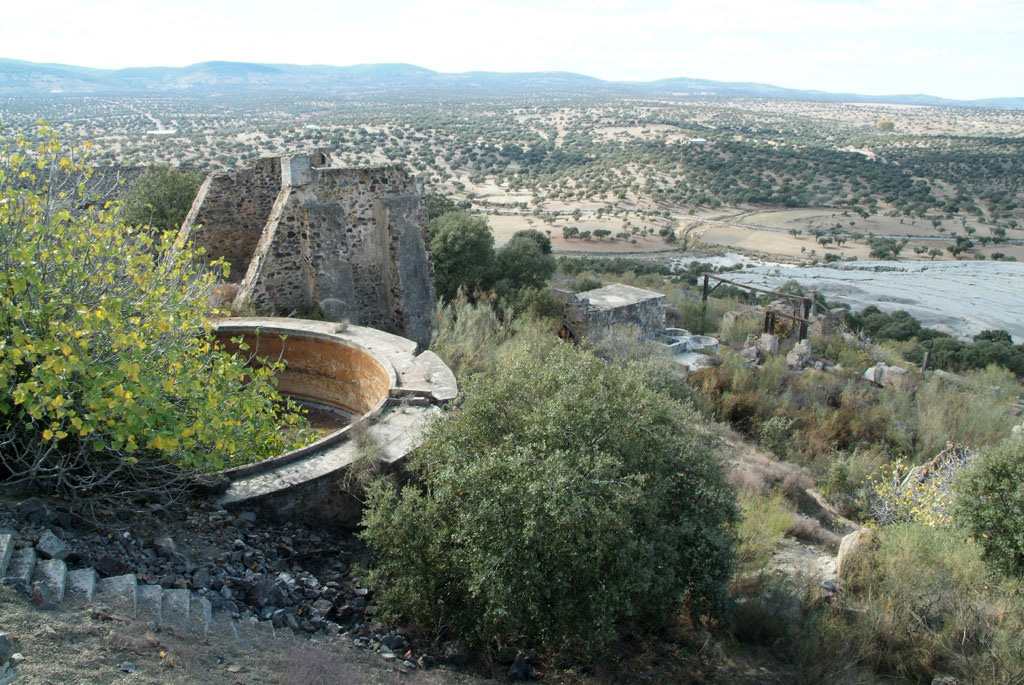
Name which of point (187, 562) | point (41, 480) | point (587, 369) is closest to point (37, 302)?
point (41, 480)

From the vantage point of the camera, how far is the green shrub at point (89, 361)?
15.4 feet

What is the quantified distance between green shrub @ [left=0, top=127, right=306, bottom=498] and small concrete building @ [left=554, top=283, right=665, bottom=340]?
9.17 metres

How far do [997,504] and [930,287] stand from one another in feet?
86.9

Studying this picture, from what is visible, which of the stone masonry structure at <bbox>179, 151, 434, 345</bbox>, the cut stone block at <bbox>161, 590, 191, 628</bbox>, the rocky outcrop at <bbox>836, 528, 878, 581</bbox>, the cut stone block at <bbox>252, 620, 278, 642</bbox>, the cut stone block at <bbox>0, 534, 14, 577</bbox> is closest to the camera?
the cut stone block at <bbox>0, 534, 14, 577</bbox>

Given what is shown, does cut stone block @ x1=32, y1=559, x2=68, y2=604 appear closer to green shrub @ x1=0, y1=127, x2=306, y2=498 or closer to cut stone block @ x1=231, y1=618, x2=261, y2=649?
green shrub @ x1=0, y1=127, x2=306, y2=498

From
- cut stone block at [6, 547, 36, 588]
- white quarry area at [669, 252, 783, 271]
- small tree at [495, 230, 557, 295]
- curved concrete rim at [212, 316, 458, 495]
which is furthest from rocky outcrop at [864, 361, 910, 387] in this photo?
white quarry area at [669, 252, 783, 271]

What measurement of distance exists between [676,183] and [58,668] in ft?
175

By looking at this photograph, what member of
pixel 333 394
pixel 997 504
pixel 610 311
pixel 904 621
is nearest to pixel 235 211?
pixel 333 394

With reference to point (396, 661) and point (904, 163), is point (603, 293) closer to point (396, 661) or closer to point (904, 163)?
point (396, 661)

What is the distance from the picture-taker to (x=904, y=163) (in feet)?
196

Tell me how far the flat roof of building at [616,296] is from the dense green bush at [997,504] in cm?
885

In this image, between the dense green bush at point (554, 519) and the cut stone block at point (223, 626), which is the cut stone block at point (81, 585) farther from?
the dense green bush at point (554, 519)

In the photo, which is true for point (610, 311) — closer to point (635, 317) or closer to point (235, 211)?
point (635, 317)

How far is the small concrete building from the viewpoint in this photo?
14531mm
